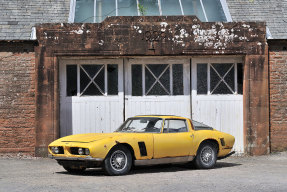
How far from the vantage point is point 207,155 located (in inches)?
460

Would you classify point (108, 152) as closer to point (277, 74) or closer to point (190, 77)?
point (190, 77)

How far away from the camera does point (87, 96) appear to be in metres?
15.3

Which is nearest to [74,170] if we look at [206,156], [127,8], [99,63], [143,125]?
[143,125]

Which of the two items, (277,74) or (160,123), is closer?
(160,123)

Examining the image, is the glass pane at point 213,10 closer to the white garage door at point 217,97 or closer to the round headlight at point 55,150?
the white garage door at point 217,97

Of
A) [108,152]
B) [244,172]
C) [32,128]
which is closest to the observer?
[108,152]

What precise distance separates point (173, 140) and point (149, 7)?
7.19m

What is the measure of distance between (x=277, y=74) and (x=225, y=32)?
2023 millimetres

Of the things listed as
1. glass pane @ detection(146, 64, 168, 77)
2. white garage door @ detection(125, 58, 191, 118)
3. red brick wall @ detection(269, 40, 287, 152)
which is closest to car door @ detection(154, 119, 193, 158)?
white garage door @ detection(125, 58, 191, 118)

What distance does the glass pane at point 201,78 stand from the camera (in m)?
15.7

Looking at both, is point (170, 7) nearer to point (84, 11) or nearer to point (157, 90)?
point (84, 11)

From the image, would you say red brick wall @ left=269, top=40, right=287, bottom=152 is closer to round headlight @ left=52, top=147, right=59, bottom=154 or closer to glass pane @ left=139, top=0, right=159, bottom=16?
glass pane @ left=139, top=0, right=159, bottom=16

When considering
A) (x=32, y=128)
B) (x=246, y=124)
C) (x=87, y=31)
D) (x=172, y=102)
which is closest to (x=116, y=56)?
(x=87, y=31)

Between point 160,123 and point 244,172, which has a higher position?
point 160,123
